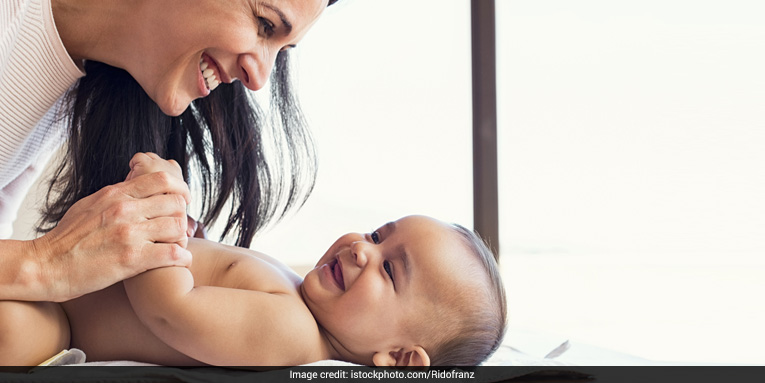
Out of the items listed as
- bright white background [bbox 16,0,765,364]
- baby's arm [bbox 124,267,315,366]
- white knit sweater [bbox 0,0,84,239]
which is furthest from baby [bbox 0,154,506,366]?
bright white background [bbox 16,0,765,364]

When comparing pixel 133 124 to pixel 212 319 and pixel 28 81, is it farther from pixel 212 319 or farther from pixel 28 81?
pixel 212 319

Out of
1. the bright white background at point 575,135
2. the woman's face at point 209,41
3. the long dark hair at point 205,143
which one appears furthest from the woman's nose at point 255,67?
the bright white background at point 575,135

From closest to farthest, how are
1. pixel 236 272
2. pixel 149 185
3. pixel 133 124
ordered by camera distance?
pixel 149 185, pixel 236 272, pixel 133 124

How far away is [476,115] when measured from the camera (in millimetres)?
3262

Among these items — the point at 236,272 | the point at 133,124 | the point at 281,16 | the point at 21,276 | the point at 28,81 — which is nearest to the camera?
the point at 21,276

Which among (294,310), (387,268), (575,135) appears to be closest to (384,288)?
(387,268)

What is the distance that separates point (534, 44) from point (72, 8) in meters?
3.39

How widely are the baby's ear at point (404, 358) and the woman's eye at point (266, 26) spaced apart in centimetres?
69

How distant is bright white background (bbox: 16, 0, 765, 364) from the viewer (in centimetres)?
392

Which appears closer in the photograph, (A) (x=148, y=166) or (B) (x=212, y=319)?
(B) (x=212, y=319)

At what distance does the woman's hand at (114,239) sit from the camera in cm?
98

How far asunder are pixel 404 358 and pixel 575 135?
3.37 m

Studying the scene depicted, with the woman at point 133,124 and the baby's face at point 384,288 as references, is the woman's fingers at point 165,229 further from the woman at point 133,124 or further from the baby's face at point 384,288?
the baby's face at point 384,288

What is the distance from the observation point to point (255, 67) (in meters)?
1.41
